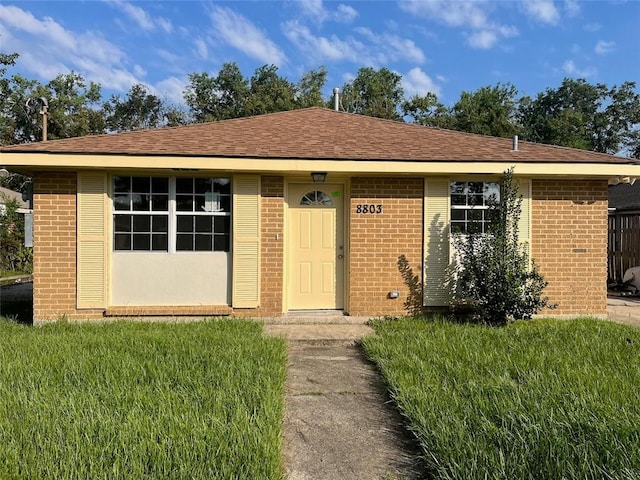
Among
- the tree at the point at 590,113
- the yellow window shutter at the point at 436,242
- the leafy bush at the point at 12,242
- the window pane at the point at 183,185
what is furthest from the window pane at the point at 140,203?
the tree at the point at 590,113

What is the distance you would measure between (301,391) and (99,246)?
15.2 feet

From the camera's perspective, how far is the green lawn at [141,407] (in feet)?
9.48

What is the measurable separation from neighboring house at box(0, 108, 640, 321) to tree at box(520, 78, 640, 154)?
3643 cm

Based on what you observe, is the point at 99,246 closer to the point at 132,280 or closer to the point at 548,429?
the point at 132,280

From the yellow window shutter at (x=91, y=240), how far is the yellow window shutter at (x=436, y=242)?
534cm

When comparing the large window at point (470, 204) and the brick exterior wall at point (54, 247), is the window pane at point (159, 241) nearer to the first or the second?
the brick exterior wall at point (54, 247)

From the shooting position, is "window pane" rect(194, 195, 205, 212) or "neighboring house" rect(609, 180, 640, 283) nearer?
"window pane" rect(194, 195, 205, 212)

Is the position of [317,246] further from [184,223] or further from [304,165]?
[184,223]

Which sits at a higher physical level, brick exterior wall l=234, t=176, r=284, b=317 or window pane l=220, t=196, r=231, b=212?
window pane l=220, t=196, r=231, b=212

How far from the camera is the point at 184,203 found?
761 cm

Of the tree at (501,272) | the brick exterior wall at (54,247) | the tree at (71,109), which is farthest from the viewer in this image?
the tree at (71,109)

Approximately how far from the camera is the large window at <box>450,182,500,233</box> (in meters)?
7.89

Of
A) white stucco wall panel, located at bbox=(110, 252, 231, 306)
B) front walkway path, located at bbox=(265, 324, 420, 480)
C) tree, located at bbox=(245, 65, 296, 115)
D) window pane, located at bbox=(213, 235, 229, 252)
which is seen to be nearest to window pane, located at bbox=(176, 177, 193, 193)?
window pane, located at bbox=(213, 235, 229, 252)

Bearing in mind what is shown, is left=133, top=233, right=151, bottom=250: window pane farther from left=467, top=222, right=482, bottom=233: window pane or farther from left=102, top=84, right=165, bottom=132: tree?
left=102, top=84, right=165, bottom=132: tree
